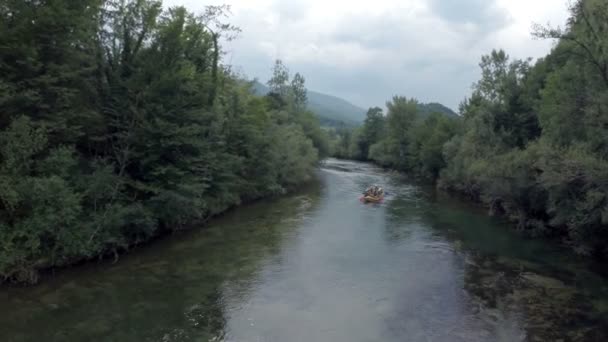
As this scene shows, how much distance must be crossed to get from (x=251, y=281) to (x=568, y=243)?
715 inches

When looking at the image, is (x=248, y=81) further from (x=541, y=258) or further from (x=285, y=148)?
(x=541, y=258)

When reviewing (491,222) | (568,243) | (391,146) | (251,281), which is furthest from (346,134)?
(251,281)

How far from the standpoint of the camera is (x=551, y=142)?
24.4 meters

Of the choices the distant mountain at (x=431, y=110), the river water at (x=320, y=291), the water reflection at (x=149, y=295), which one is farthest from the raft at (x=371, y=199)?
the distant mountain at (x=431, y=110)

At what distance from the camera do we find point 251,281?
58.6 feet

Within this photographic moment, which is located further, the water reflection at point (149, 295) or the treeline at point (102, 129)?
the treeline at point (102, 129)

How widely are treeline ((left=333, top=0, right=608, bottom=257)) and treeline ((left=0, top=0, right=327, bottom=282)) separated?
17.4 metres

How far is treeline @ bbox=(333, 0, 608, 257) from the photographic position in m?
19.1

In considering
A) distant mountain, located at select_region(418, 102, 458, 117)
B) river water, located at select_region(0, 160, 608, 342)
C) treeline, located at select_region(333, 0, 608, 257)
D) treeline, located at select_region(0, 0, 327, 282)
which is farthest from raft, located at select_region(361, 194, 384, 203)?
distant mountain, located at select_region(418, 102, 458, 117)

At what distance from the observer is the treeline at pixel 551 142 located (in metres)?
19.1

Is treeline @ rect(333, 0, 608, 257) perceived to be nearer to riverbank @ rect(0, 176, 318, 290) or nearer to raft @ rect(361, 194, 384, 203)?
raft @ rect(361, 194, 384, 203)

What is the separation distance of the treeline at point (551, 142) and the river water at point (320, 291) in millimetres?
2585

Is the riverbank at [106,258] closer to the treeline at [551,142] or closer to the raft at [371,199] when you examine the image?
the raft at [371,199]

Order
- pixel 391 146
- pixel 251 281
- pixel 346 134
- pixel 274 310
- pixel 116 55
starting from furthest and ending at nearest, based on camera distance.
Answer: pixel 346 134 < pixel 391 146 < pixel 116 55 < pixel 251 281 < pixel 274 310
